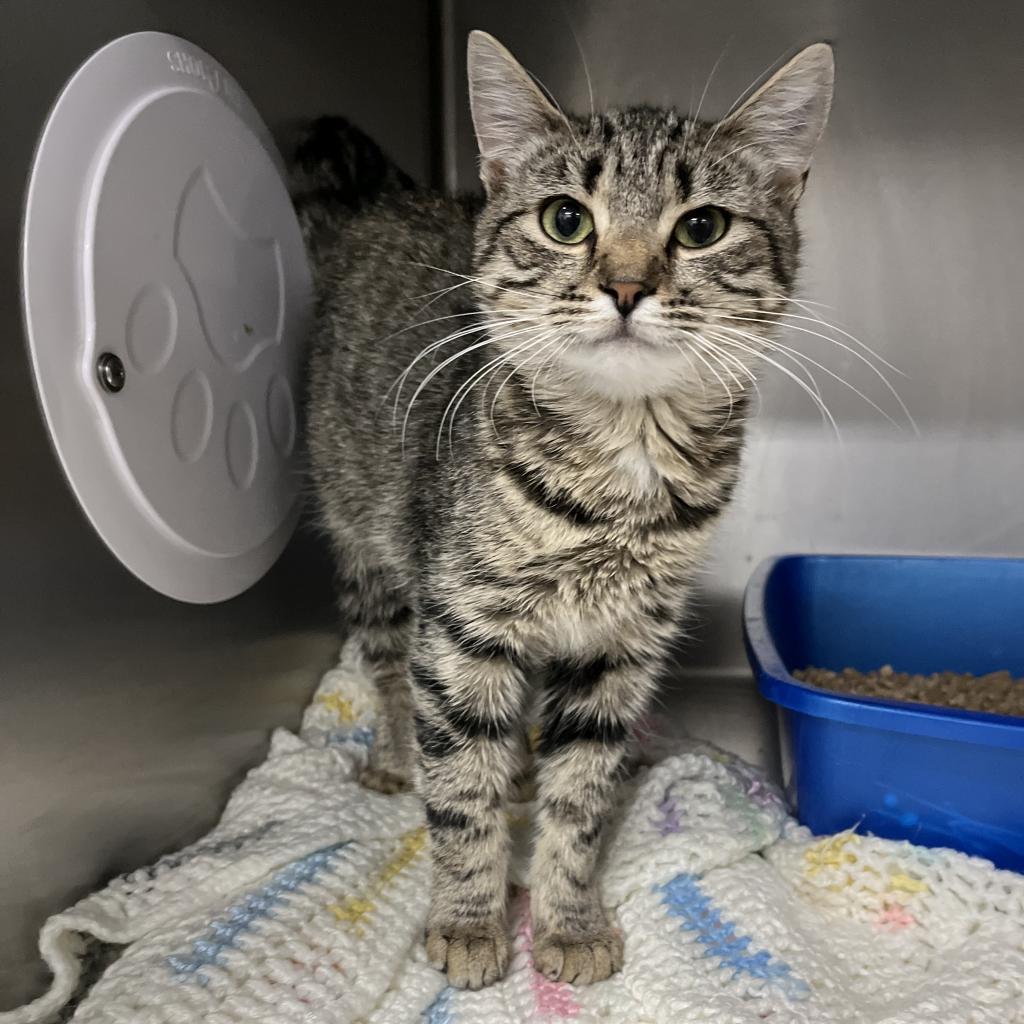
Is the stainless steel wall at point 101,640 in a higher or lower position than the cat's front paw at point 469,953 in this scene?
higher

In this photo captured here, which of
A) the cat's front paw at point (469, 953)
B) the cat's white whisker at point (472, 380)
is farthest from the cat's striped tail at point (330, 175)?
the cat's front paw at point (469, 953)

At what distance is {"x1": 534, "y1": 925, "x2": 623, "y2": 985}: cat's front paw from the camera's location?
95 centimetres

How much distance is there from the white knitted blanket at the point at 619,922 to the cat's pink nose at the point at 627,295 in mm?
629

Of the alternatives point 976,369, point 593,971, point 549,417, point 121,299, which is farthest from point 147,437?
point 976,369

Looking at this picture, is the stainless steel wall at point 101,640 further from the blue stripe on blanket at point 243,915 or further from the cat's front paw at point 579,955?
the cat's front paw at point 579,955

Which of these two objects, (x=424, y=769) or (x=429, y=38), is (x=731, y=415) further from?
(x=429, y=38)

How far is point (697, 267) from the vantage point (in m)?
0.85

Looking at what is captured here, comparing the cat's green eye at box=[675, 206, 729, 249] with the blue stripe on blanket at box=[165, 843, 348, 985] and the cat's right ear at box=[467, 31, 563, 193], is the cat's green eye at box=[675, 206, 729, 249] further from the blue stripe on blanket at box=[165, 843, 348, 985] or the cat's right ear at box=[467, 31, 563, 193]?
the blue stripe on blanket at box=[165, 843, 348, 985]

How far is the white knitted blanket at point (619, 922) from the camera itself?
0.86 metres

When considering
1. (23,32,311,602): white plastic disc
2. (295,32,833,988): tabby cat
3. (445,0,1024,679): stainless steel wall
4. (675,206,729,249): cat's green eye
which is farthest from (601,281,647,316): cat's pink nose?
(445,0,1024,679): stainless steel wall

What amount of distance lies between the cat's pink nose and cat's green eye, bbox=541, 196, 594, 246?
0.37 ft

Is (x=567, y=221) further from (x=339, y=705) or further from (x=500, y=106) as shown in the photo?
(x=339, y=705)

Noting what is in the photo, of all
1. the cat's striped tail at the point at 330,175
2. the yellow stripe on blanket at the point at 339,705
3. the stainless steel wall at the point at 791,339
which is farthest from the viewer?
the yellow stripe on blanket at the point at 339,705

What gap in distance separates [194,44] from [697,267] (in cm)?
64
